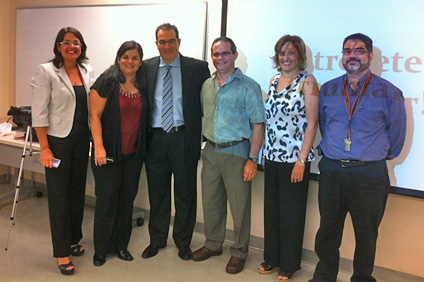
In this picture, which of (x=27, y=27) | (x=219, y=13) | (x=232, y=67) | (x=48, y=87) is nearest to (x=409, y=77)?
(x=232, y=67)

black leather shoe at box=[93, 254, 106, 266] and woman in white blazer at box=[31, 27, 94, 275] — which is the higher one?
woman in white blazer at box=[31, 27, 94, 275]

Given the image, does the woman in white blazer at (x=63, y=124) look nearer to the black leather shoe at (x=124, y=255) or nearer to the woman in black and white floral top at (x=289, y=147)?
the black leather shoe at (x=124, y=255)

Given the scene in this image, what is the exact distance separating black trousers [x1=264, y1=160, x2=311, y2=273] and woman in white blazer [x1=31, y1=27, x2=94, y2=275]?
135 centimetres

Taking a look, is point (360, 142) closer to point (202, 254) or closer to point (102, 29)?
point (202, 254)

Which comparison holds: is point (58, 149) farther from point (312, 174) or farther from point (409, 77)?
point (409, 77)

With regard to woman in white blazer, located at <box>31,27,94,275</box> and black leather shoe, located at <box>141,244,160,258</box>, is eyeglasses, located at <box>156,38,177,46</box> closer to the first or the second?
woman in white blazer, located at <box>31,27,94,275</box>

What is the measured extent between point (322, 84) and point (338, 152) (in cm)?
56

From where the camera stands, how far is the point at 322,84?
9.09 feet

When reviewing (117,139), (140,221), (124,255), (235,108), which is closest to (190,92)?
(235,108)

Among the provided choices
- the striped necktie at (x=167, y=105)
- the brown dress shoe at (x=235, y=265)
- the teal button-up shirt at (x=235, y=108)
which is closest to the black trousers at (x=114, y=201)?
the striped necktie at (x=167, y=105)

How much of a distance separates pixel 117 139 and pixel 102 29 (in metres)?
1.68

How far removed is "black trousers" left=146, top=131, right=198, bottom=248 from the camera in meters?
2.92

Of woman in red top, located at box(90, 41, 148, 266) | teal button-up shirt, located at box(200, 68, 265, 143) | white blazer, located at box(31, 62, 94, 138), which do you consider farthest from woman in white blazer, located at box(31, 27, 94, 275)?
teal button-up shirt, located at box(200, 68, 265, 143)

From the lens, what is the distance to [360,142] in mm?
2391
